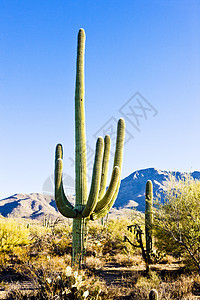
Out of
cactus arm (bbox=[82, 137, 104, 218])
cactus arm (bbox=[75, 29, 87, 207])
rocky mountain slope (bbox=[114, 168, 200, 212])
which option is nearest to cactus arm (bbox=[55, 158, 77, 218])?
cactus arm (bbox=[75, 29, 87, 207])

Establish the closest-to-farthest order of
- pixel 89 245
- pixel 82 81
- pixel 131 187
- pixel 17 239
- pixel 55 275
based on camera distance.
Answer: pixel 55 275
pixel 82 81
pixel 17 239
pixel 89 245
pixel 131 187

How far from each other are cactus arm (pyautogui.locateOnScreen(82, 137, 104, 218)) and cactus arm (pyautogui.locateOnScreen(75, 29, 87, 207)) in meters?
0.45

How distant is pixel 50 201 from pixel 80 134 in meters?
130

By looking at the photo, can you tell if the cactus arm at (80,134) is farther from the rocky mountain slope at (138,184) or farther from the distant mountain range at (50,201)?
the rocky mountain slope at (138,184)

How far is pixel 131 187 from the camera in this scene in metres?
174

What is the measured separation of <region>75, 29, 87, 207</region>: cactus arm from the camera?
9250 millimetres

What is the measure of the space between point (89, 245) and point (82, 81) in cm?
745

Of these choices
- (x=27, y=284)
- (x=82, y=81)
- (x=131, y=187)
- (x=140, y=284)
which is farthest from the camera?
(x=131, y=187)

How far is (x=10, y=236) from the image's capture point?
11.2m

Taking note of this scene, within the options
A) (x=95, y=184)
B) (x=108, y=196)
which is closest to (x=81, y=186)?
(x=95, y=184)

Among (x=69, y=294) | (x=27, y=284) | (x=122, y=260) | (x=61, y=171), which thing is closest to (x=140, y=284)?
(x=69, y=294)

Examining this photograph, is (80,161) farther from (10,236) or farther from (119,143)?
(10,236)

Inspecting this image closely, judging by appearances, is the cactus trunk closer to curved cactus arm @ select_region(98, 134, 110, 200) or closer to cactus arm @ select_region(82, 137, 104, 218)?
cactus arm @ select_region(82, 137, 104, 218)

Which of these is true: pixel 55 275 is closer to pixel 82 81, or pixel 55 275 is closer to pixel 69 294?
pixel 69 294
